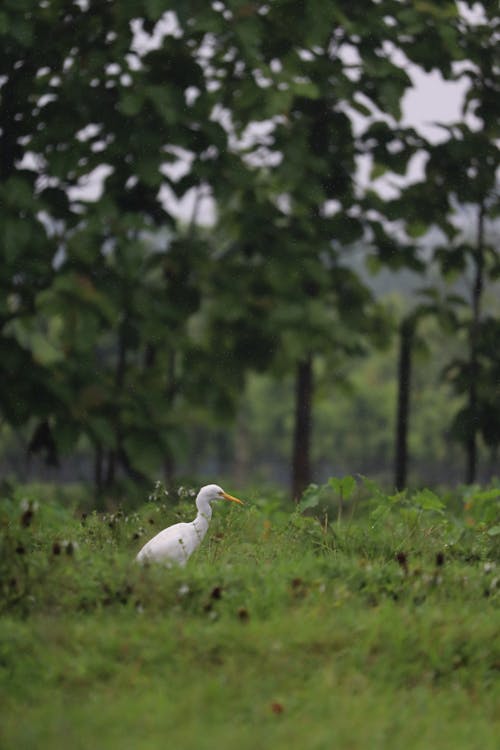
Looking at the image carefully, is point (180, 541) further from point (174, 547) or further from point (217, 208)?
point (217, 208)

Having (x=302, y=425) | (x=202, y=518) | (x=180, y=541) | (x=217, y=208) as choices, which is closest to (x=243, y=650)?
(x=180, y=541)

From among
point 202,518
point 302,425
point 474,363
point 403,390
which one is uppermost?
point 202,518

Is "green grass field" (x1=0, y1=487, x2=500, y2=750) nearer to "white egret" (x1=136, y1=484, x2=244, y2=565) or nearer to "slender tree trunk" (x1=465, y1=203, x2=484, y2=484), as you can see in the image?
"white egret" (x1=136, y1=484, x2=244, y2=565)

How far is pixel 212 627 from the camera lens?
17.3 ft

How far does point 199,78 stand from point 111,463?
3.66 meters

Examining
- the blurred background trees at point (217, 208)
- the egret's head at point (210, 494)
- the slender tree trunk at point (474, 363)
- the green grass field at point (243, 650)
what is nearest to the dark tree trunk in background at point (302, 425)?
the blurred background trees at point (217, 208)

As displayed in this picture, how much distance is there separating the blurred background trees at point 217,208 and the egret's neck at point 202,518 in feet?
7.72

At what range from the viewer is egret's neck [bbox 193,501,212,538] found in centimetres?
603

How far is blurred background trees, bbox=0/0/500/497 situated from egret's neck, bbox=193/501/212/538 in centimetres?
235

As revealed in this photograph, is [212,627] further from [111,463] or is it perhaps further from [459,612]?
[111,463]

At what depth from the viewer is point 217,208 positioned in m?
11.0

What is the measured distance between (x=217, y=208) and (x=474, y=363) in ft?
12.7

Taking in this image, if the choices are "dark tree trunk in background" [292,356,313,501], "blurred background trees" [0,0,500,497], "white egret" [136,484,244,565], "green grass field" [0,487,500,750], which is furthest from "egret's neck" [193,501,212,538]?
"dark tree trunk in background" [292,356,313,501]

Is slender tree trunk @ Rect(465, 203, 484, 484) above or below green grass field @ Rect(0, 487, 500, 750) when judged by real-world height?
below
